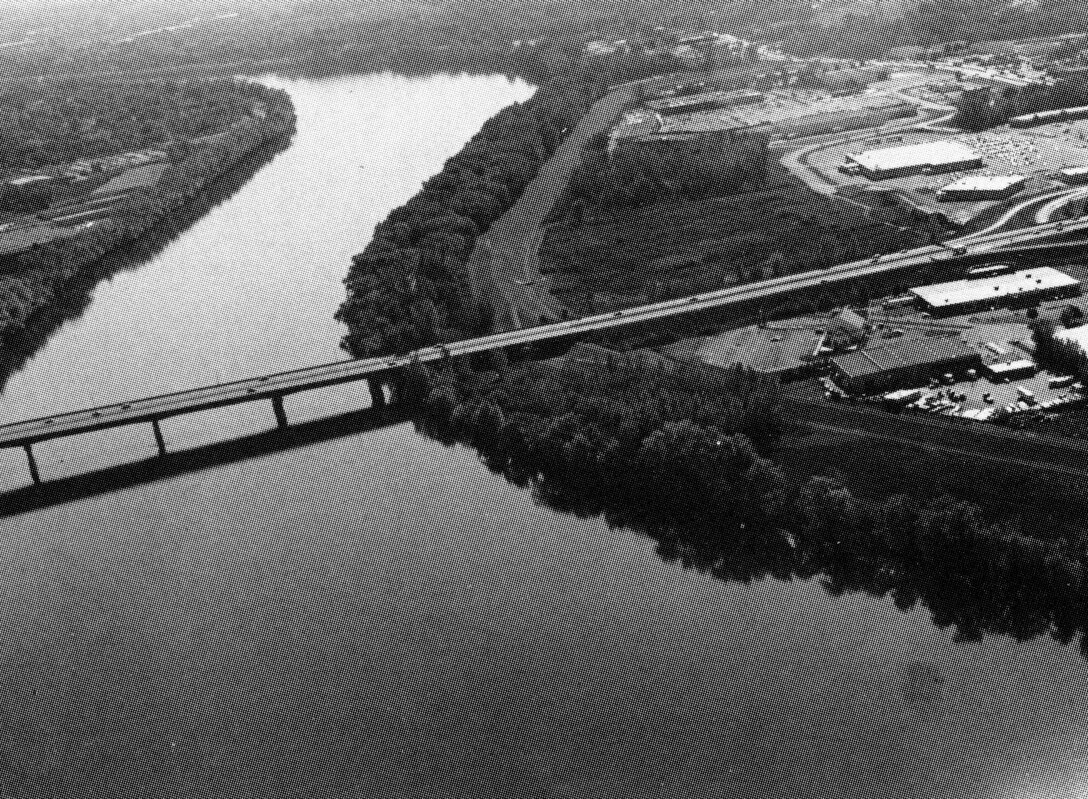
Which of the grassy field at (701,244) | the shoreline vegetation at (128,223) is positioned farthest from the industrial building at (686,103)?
the shoreline vegetation at (128,223)

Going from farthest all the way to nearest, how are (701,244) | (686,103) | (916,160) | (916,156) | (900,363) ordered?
(686,103) < (916,156) < (916,160) < (701,244) < (900,363)

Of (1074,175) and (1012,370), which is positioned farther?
(1074,175)

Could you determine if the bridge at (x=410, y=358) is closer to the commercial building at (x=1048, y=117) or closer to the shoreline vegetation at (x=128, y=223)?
the shoreline vegetation at (x=128, y=223)

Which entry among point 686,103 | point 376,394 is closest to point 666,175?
point 686,103

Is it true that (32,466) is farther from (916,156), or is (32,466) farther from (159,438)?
(916,156)

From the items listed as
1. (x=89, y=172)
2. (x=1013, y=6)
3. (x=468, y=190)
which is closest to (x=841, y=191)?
(x=468, y=190)
